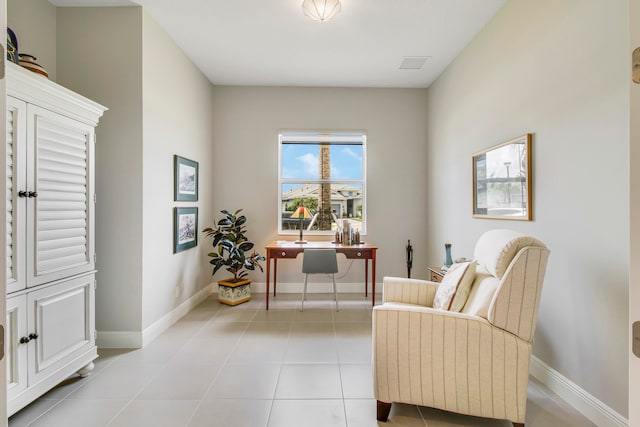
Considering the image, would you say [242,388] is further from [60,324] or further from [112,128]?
[112,128]

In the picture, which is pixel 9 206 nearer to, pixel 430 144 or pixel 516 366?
pixel 516 366

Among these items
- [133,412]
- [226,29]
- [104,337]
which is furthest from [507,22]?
[104,337]

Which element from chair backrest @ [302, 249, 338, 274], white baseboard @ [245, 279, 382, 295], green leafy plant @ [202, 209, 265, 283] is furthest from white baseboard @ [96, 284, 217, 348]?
chair backrest @ [302, 249, 338, 274]

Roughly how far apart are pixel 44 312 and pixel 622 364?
314cm

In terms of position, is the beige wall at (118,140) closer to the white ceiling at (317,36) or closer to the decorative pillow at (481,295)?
the white ceiling at (317,36)

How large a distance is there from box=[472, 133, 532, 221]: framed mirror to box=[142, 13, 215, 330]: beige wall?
117 inches

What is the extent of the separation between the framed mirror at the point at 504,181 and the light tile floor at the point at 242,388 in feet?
4.05

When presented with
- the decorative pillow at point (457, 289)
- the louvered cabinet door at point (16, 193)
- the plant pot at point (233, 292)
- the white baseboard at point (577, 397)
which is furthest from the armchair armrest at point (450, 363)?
the plant pot at point (233, 292)

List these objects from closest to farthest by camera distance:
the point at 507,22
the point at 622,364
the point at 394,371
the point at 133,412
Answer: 1. the point at 622,364
2. the point at 394,371
3. the point at 133,412
4. the point at 507,22

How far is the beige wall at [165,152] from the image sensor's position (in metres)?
2.78

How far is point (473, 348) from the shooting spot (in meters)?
1.63

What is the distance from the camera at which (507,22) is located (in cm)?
254

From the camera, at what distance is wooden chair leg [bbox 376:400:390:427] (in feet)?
5.80

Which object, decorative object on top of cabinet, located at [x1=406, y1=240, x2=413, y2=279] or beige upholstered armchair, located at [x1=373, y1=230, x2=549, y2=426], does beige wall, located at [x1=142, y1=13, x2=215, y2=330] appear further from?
decorative object on top of cabinet, located at [x1=406, y1=240, x2=413, y2=279]
